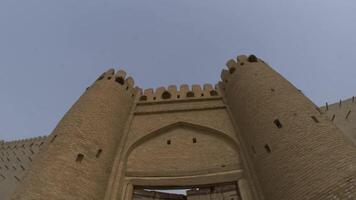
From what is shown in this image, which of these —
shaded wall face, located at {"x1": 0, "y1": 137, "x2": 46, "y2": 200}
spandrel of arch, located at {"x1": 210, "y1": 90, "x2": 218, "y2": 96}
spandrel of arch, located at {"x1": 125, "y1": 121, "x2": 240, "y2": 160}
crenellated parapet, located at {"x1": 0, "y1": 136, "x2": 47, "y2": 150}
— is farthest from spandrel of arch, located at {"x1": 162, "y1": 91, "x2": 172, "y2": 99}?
crenellated parapet, located at {"x1": 0, "y1": 136, "x2": 47, "y2": 150}

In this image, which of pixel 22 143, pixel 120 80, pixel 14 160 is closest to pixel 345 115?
pixel 120 80

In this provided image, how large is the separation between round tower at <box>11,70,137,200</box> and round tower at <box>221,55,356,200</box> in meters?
4.48

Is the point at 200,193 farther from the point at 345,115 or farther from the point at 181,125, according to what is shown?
the point at 345,115

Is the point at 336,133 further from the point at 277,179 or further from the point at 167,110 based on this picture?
the point at 167,110

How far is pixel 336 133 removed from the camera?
8156 mm

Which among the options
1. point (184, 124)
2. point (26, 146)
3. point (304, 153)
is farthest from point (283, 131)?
point (26, 146)

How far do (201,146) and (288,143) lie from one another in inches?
131

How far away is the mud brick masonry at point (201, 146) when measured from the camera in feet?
24.9

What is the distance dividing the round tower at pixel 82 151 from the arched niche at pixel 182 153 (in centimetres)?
95

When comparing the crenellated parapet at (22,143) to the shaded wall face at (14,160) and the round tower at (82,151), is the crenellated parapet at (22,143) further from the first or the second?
the round tower at (82,151)

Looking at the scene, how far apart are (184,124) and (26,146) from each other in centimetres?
1489

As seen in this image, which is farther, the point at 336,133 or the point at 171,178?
the point at 171,178

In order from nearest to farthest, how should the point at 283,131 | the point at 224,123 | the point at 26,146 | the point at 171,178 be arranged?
the point at 283,131 < the point at 171,178 < the point at 224,123 < the point at 26,146

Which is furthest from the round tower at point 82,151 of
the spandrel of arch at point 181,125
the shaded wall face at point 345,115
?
the shaded wall face at point 345,115
